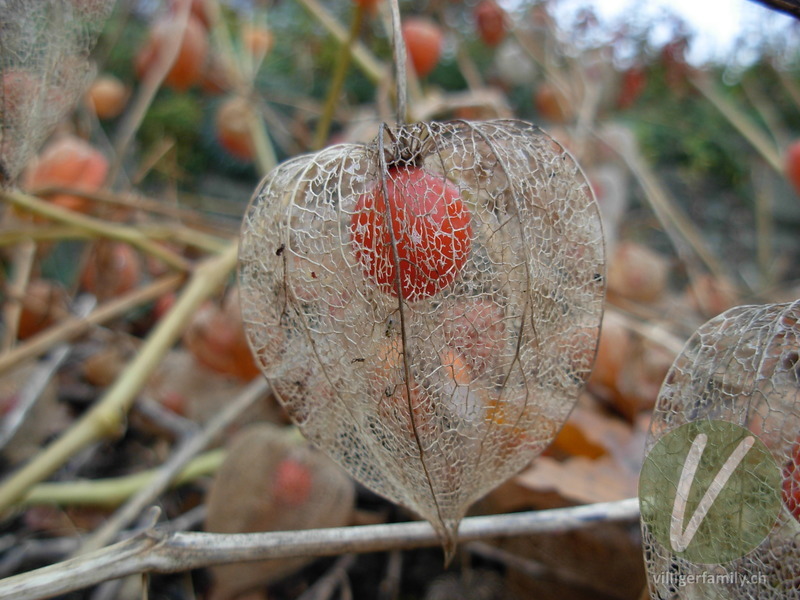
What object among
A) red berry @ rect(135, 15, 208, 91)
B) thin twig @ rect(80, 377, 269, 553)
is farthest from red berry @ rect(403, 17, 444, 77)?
thin twig @ rect(80, 377, 269, 553)

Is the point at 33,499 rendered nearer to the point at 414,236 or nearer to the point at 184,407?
the point at 184,407

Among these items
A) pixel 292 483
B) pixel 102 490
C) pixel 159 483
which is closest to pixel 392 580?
pixel 292 483

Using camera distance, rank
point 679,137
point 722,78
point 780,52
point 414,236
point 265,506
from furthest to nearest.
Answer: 1. point 679,137
2. point 722,78
3. point 780,52
4. point 265,506
5. point 414,236

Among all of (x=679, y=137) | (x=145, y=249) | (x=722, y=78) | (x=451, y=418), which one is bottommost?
(x=679, y=137)

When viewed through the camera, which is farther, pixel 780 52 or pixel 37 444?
pixel 780 52

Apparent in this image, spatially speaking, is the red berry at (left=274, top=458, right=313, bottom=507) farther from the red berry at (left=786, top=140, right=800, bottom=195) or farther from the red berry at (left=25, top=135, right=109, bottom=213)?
the red berry at (left=786, top=140, right=800, bottom=195)

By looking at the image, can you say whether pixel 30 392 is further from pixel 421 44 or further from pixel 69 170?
→ pixel 421 44

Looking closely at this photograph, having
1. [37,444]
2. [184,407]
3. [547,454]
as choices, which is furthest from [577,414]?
[37,444]
